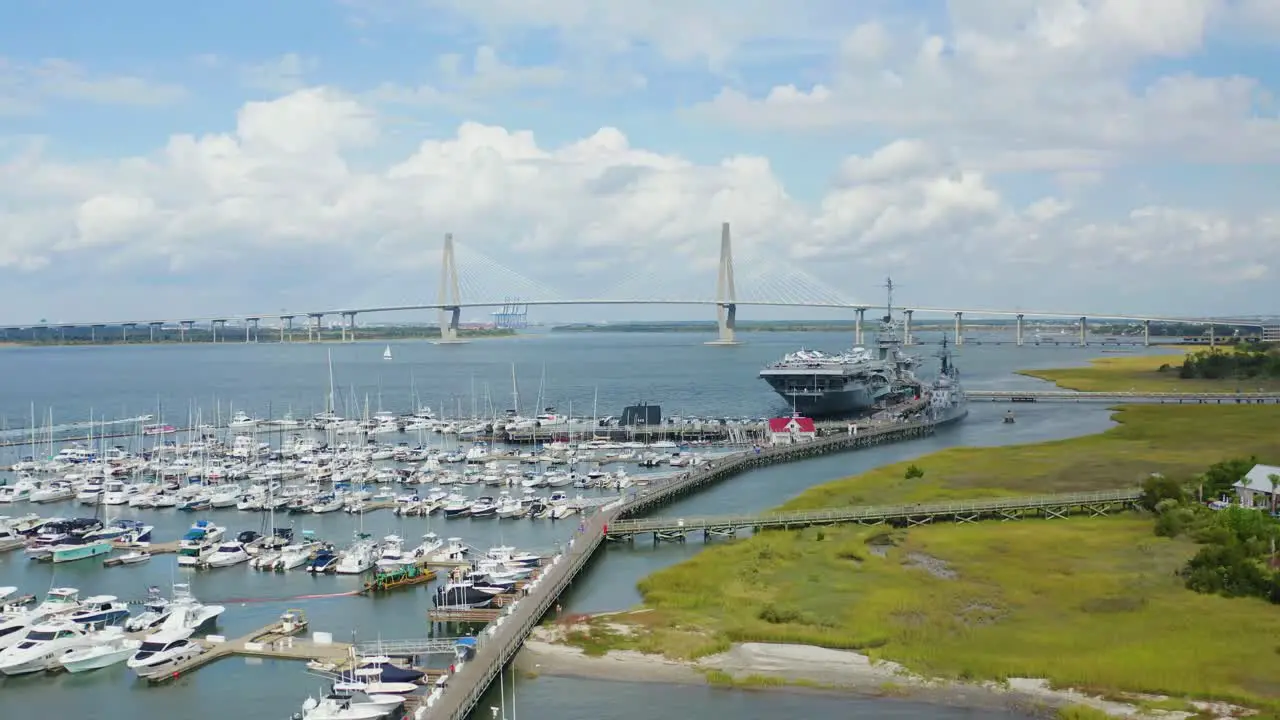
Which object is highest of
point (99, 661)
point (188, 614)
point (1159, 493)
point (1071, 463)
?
point (1159, 493)

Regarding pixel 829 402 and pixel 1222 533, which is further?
pixel 829 402

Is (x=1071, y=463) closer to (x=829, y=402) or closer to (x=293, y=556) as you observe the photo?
(x=829, y=402)

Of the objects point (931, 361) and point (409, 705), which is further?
point (931, 361)

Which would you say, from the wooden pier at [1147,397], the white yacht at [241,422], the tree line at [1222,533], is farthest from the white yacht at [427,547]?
the wooden pier at [1147,397]

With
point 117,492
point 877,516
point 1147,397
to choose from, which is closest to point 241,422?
point 117,492

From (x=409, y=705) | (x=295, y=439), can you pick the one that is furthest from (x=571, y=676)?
(x=295, y=439)

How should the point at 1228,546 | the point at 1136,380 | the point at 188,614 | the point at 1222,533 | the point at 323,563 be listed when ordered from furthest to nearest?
the point at 1136,380
the point at 323,563
the point at 1222,533
the point at 1228,546
the point at 188,614

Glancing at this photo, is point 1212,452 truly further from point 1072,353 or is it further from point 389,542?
point 1072,353
